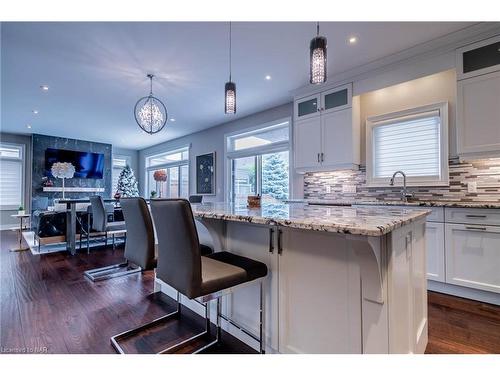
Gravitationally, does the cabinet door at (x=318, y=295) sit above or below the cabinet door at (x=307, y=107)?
below

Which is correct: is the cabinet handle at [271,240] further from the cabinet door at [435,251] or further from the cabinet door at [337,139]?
the cabinet door at [337,139]

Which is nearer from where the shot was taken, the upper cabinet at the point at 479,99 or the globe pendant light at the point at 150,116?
the upper cabinet at the point at 479,99

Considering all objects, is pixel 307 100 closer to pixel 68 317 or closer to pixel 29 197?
pixel 68 317

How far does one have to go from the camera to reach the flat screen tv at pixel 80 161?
7.33 m

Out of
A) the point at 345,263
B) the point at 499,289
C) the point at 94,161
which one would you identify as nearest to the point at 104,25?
the point at 345,263

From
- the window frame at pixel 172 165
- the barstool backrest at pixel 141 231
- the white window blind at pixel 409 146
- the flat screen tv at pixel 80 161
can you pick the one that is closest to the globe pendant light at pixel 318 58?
the barstool backrest at pixel 141 231

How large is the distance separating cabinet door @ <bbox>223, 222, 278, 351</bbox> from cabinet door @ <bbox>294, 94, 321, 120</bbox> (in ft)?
9.04

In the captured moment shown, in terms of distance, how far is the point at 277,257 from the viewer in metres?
1.43

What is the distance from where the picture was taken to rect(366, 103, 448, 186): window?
2.97m

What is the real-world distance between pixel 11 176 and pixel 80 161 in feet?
5.49

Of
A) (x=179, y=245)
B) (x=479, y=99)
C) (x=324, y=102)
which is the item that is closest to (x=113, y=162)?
(x=324, y=102)

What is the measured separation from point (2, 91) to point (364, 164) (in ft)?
18.9

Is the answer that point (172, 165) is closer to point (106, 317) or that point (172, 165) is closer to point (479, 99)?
point (106, 317)

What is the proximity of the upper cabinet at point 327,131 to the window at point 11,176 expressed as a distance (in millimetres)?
7844
